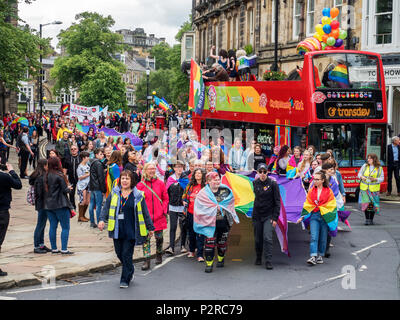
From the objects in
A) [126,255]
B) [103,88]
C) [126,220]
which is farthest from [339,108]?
[103,88]

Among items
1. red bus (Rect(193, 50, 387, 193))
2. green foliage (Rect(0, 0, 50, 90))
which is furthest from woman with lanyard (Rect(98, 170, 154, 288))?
green foliage (Rect(0, 0, 50, 90))

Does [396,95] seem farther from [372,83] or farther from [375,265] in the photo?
[375,265]

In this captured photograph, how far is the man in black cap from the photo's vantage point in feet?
31.8

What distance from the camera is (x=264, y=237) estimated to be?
384 inches

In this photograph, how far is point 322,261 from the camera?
998 centimetres

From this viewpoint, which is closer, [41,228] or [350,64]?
[41,228]

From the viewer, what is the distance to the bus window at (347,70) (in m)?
16.2

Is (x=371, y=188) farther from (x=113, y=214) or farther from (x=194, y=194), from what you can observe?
(x=113, y=214)

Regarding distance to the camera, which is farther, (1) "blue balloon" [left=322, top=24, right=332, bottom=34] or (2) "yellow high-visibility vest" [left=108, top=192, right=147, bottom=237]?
(1) "blue balloon" [left=322, top=24, right=332, bottom=34]

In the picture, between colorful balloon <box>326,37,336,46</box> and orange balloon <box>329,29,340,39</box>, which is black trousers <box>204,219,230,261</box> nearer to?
colorful balloon <box>326,37,336,46</box>

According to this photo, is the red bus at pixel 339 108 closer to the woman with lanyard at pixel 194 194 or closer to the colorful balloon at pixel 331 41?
the colorful balloon at pixel 331 41

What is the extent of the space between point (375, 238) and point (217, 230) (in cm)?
405

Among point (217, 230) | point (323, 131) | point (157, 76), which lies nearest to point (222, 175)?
point (217, 230)

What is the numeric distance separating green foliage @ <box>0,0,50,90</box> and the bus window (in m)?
14.1
